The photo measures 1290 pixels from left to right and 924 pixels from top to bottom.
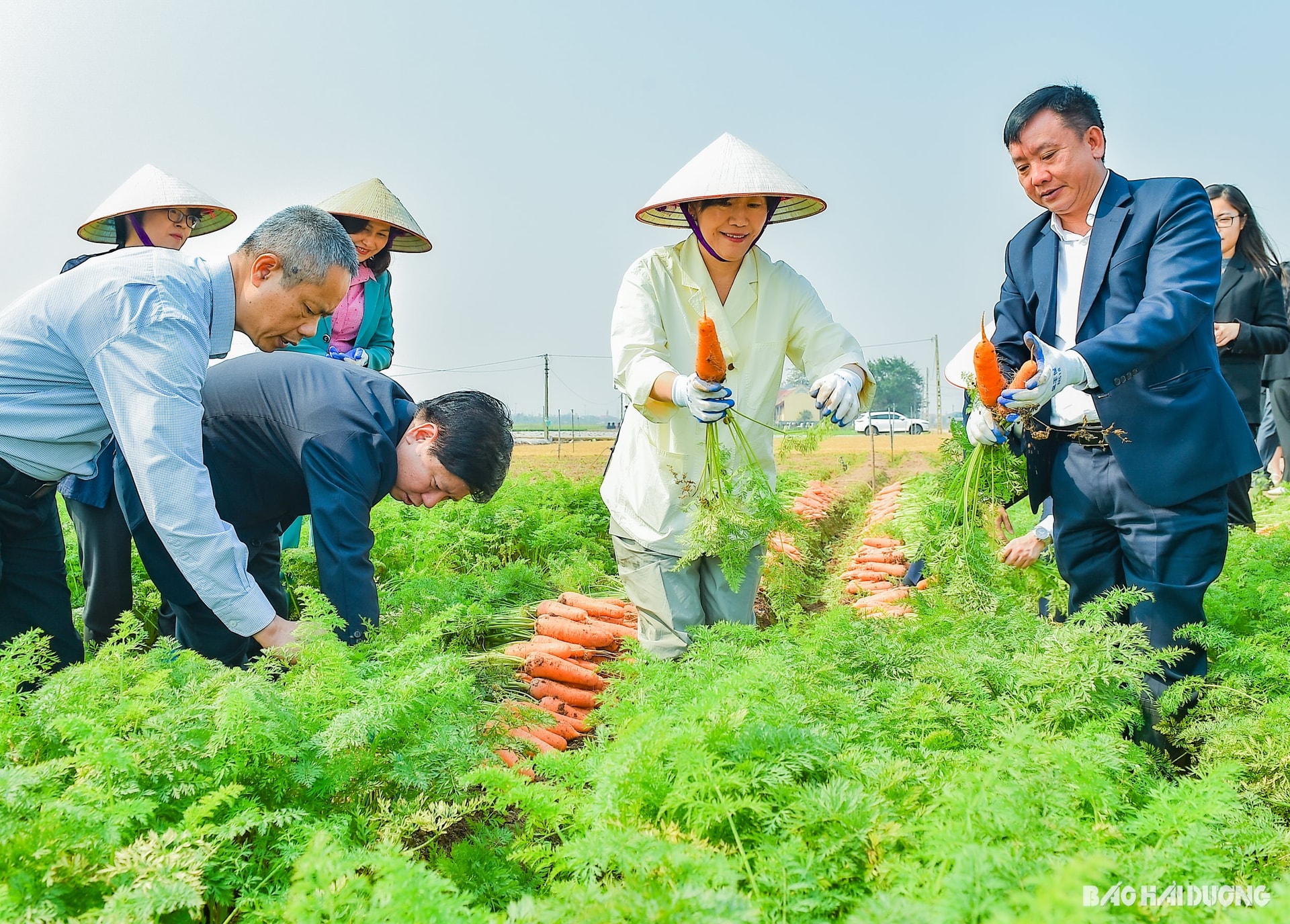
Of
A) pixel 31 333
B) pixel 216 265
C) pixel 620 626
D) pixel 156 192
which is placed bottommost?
pixel 620 626

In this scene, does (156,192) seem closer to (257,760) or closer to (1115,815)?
(257,760)

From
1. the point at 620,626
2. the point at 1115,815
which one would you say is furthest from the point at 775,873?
the point at 620,626

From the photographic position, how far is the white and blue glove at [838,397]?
312 centimetres

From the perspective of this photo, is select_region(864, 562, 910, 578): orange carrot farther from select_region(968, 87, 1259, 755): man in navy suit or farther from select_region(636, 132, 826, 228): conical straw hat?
select_region(636, 132, 826, 228): conical straw hat

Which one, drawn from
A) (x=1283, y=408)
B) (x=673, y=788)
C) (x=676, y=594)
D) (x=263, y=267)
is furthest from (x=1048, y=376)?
(x=1283, y=408)

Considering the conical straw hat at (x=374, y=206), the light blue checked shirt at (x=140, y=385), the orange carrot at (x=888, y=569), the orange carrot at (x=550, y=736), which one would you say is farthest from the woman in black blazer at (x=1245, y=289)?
the light blue checked shirt at (x=140, y=385)

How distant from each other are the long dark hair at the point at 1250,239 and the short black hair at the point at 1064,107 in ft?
8.63

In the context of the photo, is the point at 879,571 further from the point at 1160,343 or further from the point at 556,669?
the point at 1160,343

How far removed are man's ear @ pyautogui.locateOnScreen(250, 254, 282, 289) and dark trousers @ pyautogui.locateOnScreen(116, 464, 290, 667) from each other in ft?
3.00

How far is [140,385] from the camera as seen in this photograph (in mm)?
2410

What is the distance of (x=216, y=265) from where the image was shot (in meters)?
2.70

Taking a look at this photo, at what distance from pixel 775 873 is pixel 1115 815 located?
782mm

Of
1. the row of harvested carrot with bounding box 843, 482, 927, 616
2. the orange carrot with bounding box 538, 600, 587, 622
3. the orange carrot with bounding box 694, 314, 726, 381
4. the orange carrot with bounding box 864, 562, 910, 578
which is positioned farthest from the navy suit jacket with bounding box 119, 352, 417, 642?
the orange carrot with bounding box 864, 562, 910, 578

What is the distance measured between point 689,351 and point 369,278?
Answer: 2.28 meters
